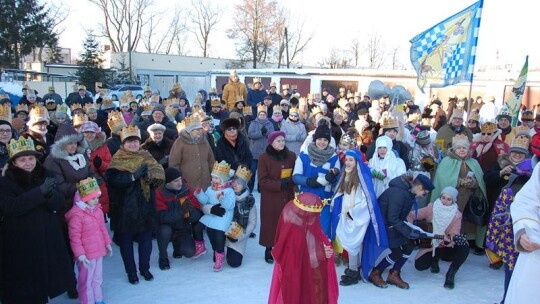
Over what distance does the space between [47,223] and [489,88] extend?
1944cm

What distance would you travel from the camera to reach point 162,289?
495 cm

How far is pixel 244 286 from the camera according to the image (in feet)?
16.6

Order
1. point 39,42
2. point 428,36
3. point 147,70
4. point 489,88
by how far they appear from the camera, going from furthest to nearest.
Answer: point 147,70
point 39,42
point 489,88
point 428,36

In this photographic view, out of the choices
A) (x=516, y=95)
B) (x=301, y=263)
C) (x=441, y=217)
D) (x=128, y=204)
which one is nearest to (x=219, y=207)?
(x=128, y=204)

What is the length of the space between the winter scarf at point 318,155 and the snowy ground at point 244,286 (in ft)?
4.73

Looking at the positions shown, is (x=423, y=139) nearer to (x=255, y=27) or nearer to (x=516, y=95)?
(x=516, y=95)

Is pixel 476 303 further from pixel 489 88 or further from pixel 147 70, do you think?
pixel 147 70

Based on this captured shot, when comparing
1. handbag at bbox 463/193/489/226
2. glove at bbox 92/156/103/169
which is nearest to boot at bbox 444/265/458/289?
handbag at bbox 463/193/489/226

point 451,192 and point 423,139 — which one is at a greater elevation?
point 423,139

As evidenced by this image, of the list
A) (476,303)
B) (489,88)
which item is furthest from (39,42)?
(476,303)

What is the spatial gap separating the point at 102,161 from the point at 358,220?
339cm

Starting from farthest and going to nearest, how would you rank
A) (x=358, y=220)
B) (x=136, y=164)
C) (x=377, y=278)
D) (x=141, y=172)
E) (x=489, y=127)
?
(x=489, y=127)
(x=377, y=278)
(x=358, y=220)
(x=136, y=164)
(x=141, y=172)

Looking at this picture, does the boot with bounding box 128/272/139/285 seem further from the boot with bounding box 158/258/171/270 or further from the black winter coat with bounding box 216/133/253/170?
the black winter coat with bounding box 216/133/253/170

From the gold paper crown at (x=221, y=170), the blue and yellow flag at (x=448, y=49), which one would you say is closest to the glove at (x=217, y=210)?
the gold paper crown at (x=221, y=170)
